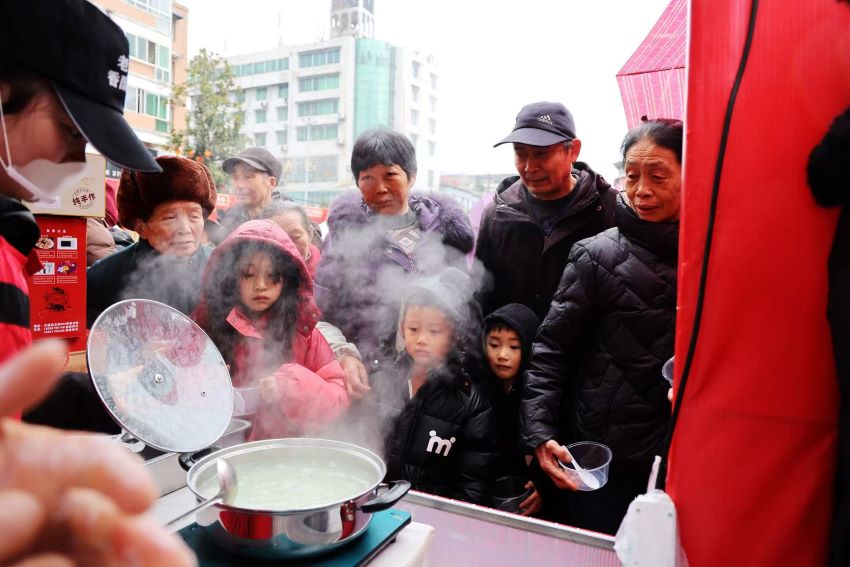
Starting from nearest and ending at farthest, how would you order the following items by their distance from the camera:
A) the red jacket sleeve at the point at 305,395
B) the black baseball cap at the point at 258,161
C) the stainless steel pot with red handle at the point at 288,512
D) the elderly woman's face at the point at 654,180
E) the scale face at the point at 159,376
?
the stainless steel pot with red handle at the point at 288,512
the scale face at the point at 159,376
the elderly woman's face at the point at 654,180
the red jacket sleeve at the point at 305,395
the black baseball cap at the point at 258,161

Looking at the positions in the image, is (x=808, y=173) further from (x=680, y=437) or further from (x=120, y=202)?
(x=120, y=202)

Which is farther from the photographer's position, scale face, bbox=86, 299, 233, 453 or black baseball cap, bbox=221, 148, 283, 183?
black baseball cap, bbox=221, 148, 283, 183

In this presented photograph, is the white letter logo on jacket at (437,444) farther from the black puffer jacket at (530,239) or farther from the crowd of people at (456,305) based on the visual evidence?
the black puffer jacket at (530,239)

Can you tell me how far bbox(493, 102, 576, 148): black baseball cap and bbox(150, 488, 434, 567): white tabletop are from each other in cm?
169

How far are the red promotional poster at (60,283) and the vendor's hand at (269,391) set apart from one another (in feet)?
3.94

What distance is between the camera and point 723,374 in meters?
1.11

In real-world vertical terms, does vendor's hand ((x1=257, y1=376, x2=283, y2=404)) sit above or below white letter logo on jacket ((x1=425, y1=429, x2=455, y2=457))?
above

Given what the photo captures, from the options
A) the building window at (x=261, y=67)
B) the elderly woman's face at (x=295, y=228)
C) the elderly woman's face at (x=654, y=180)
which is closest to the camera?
the elderly woman's face at (x=654, y=180)

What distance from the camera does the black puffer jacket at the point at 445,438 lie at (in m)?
2.18

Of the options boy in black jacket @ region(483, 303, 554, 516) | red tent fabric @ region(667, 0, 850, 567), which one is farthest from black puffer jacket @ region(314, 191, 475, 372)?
red tent fabric @ region(667, 0, 850, 567)

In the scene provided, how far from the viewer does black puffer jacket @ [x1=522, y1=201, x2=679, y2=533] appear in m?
1.95

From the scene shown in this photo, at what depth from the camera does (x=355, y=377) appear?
2361mm

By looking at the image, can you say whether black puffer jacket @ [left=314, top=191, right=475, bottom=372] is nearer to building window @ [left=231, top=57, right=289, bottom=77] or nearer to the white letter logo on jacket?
the white letter logo on jacket

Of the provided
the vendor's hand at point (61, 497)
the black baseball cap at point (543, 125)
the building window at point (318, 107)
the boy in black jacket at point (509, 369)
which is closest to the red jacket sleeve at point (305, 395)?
the boy in black jacket at point (509, 369)
